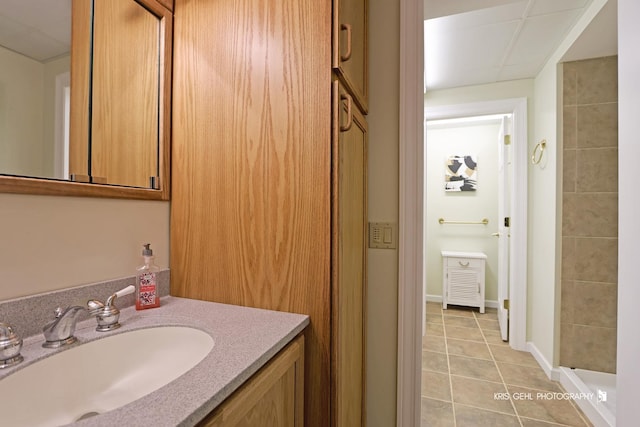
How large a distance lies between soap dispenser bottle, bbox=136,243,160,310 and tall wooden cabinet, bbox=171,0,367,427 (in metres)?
0.11

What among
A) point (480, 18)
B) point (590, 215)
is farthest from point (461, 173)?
point (480, 18)

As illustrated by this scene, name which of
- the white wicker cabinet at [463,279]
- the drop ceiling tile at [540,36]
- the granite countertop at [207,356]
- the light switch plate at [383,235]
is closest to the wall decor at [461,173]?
the white wicker cabinet at [463,279]

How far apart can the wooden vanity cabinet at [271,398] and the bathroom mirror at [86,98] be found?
2.13 ft

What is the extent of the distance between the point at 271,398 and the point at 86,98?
0.91 metres

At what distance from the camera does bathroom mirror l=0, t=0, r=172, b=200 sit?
2.13 feet

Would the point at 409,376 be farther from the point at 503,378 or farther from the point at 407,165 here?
the point at 503,378

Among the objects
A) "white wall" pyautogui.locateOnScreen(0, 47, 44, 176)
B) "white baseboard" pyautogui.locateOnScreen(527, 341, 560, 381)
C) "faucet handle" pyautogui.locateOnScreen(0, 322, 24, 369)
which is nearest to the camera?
"faucet handle" pyautogui.locateOnScreen(0, 322, 24, 369)

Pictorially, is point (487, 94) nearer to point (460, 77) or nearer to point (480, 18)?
point (460, 77)

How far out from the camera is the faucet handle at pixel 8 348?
0.52 metres

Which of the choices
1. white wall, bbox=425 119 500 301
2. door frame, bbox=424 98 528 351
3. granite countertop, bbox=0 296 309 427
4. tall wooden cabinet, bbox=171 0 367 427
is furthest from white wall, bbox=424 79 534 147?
granite countertop, bbox=0 296 309 427

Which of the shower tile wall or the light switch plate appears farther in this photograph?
the shower tile wall

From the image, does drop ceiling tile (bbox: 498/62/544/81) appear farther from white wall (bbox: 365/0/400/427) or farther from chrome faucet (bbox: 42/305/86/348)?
chrome faucet (bbox: 42/305/86/348)

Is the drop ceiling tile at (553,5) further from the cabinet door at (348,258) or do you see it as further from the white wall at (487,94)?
the cabinet door at (348,258)

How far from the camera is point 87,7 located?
0.79 m
